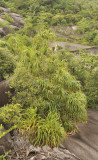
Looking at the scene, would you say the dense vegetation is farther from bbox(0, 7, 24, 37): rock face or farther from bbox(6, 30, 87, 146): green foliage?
bbox(0, 7, 24, 37): rock face

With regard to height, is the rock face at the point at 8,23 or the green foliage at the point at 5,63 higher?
the rock face at the point at 8,23

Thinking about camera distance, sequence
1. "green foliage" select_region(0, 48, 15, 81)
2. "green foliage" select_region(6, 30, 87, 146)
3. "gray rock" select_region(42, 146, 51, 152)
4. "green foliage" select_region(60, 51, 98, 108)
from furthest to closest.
A: "green foliage" select_region(60, 51, 98, 108) → "green foliage" select_region(0, 48, 15, 81) → "green foliage" select_region(6, 30, 87, 146) → "gray rock" select_region(42, 146, 51, 152)

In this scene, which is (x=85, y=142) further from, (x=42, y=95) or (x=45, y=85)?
(x=45, y=85)

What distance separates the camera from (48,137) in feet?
18.7

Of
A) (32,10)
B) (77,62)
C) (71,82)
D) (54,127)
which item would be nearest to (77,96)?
(71,82)

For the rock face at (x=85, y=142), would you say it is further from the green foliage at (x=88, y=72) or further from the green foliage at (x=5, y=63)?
the green foliage at (x=5, y=63)

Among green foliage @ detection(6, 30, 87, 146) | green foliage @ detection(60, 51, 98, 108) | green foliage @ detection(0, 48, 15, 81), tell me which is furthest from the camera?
green foliage @ detection(60, 51, 98, 108)

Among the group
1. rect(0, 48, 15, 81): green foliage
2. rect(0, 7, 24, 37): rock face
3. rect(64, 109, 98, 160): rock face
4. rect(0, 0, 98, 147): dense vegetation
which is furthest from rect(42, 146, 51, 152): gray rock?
rect(0, 7, 24, 37): rock face

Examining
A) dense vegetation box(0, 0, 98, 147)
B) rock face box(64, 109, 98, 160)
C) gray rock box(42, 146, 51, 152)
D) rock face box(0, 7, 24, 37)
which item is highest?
rock face box(0, 7, 24, 37)

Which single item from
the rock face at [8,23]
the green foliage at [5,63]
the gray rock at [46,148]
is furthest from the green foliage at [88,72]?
the rock face at [8,23]

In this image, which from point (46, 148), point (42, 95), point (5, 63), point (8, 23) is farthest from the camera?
point (8, 23)

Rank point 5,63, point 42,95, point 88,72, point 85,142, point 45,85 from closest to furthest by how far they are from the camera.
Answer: point 85,142
point 45,85
point 42,95
point 5,63
point 88,72

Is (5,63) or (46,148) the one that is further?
(5,63)

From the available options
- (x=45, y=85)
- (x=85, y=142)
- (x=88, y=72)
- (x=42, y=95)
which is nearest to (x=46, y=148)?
(x=85, y=142)
